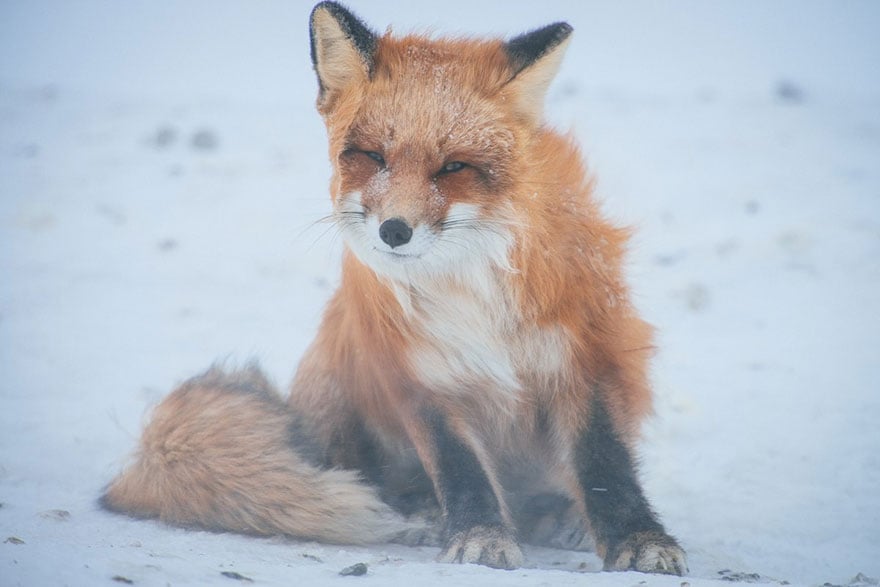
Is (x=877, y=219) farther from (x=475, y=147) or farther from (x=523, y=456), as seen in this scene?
(x=475, y=147)

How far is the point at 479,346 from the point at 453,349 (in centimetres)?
9

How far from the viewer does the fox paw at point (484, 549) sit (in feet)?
9.05

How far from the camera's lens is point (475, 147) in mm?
2693

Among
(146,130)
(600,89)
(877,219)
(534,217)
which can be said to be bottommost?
(534,217)

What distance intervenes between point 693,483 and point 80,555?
A: 8.34 ft

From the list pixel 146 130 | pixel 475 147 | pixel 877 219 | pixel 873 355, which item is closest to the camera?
pixel 475 147

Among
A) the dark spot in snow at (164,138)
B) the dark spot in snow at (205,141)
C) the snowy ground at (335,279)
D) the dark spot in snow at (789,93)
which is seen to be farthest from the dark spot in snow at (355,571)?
the dark spot in snow at (789,93)

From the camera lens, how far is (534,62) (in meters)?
2.81

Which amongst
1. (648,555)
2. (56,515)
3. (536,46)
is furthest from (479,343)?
(56,515)

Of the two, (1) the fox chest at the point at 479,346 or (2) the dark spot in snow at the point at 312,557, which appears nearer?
(2) the dark spot in snow at the point at 312,557

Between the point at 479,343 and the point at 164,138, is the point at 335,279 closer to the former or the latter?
the point at 479,343

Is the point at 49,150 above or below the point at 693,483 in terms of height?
above

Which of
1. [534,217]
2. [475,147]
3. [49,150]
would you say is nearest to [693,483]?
[534,217]

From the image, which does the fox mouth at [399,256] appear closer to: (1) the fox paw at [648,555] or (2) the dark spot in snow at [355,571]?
(2) the dark spot in snow at [355,571]
